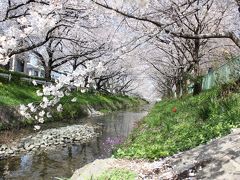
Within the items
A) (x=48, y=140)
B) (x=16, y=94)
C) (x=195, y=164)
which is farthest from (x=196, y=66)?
(x=195, y=164)

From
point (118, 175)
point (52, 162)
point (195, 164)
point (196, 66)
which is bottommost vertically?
point (52, 162)

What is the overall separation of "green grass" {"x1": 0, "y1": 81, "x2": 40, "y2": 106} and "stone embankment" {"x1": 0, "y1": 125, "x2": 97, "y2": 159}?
9.14ft

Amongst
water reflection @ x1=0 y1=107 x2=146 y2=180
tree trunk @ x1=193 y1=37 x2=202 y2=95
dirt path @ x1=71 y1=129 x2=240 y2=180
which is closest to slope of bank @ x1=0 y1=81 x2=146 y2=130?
water reflection @ x1=0 y1=107 x2=146 y2=180

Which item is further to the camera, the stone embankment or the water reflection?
the stone embankment

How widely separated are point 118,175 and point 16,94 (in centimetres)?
1657

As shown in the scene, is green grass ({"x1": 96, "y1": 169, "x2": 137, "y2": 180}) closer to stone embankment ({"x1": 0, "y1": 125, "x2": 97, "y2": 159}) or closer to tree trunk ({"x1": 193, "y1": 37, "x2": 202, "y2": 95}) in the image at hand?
stone embankment ({"x1": 0, "y1": 125, "x2": 97, "y2": 159})

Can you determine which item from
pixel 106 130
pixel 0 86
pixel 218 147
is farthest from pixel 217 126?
pixel 0 86

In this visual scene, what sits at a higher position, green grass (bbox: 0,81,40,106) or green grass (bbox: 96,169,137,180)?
→ green grass (bbox: 0,81,40,106)

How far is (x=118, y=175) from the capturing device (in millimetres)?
7668

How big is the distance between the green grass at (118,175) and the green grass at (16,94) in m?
12.7

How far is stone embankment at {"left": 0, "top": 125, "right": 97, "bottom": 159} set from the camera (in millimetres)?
14310

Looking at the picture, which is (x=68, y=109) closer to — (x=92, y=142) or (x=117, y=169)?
(x=92, y=142)

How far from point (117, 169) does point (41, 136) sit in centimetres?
1023

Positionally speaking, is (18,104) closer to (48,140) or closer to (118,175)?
(48,140)
